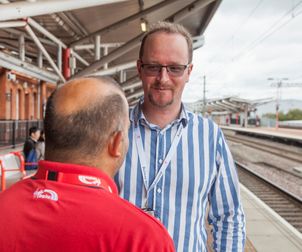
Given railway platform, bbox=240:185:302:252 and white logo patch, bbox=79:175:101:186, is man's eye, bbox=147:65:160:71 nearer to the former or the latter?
white logo patch, bbox=79:175:101:186

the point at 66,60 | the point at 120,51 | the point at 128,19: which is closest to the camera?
the point at 128,19

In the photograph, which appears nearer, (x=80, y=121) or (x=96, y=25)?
(x=80, y=121)

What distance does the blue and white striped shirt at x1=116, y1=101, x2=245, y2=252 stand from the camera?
194 cm

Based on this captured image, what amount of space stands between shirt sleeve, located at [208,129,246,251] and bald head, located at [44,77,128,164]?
41.4 inches

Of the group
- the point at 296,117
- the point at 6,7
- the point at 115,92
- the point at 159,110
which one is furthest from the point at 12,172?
the point at 296,117

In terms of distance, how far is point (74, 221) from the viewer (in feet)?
3.13

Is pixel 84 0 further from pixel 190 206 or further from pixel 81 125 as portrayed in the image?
pixel 81 125

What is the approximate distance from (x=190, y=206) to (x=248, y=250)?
3615 millimetres

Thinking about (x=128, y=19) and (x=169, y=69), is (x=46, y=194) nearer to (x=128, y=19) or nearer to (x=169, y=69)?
(x=169, y=69)

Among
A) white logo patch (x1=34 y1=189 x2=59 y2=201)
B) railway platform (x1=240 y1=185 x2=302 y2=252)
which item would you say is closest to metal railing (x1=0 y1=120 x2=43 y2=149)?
railway platform (x1=240 y1=185 x2=302 y2=252)

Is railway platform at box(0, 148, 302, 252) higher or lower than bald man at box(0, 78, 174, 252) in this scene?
lower

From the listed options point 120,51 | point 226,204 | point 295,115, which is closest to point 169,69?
point 226,204

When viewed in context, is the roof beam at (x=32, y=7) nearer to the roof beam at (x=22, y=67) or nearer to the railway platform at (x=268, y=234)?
the railway platform at (x=268, y=234)

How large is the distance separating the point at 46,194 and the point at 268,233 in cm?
561
